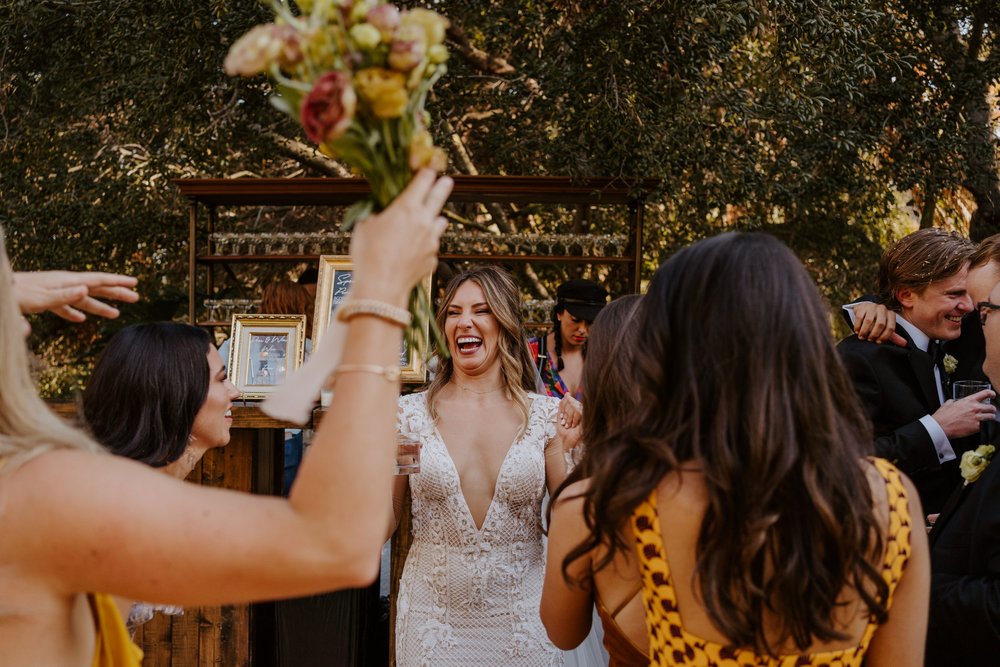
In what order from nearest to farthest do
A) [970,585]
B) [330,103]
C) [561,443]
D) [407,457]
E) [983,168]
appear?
1. [330,103]
2. [970,585]
3. [407,457]
4. [561,443]
5. [983,168]

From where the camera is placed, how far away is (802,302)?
1507 mm

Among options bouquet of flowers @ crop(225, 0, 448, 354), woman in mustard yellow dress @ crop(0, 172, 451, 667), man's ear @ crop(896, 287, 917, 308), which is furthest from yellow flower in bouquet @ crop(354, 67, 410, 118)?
man's ear @ crop(896, 287, 917, 308)

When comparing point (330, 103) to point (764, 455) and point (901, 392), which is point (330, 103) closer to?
point (764, 455)

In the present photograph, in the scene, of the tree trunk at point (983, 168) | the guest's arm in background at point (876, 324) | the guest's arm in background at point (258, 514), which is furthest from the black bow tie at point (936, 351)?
the tree trunk at point (983, 168)

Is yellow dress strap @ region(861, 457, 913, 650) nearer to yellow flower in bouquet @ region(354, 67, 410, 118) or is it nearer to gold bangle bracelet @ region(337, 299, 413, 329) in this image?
gold bangle bracelet @ region(337, 299, 413, 329)

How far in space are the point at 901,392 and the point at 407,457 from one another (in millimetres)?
1821

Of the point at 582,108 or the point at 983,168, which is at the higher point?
the point at 582,108

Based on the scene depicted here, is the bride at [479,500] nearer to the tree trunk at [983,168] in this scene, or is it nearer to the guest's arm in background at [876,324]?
the guest's arm in background at [876,324]

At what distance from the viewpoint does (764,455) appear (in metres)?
1.46

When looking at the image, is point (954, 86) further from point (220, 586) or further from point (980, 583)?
point (220, 586)

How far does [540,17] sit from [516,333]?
4.32 m

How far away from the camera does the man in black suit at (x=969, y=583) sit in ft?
6.77

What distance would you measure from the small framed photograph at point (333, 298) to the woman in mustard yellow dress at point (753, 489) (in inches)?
107

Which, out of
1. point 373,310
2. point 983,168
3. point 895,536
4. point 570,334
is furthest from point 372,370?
point 983,168
